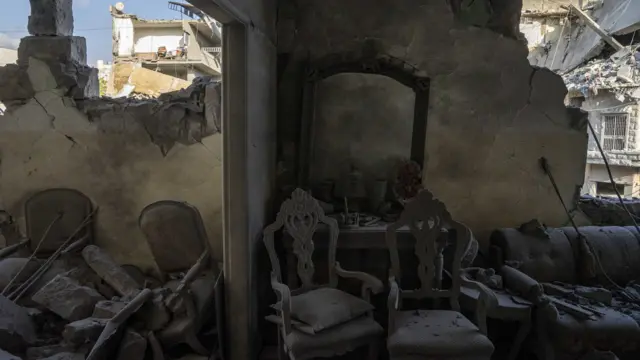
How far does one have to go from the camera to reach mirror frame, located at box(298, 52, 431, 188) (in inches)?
147

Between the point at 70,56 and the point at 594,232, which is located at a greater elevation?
the point at 70,56

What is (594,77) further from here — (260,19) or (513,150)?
(260,19)

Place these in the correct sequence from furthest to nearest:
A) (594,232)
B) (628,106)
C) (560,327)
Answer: (628,106) < (594,232) < (560,327)

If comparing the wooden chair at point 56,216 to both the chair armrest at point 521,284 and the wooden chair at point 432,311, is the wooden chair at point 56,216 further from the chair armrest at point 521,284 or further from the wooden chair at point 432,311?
the chair armrest at point 521,284

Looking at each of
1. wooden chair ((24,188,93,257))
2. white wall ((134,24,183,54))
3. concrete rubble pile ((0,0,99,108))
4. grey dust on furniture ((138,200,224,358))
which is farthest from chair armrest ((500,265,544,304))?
white wall ((134,24,183,54))

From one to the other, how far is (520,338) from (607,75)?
5568 millimetres

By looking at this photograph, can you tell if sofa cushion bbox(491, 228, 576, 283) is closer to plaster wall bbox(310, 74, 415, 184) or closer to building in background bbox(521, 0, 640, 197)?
plaster wall bbox(310, 74, 415, 184)

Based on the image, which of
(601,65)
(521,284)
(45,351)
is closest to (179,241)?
(45,351)

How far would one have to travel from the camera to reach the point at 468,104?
150 inches

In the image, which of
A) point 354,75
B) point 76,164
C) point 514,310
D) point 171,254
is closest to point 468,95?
point 354,75

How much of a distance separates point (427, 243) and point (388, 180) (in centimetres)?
107

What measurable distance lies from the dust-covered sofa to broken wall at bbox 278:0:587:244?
0.34 metres

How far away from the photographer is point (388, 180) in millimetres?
3889

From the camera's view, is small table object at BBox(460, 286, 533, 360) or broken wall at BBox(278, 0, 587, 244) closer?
small table object at BBox(460, 286, 533, 360)
